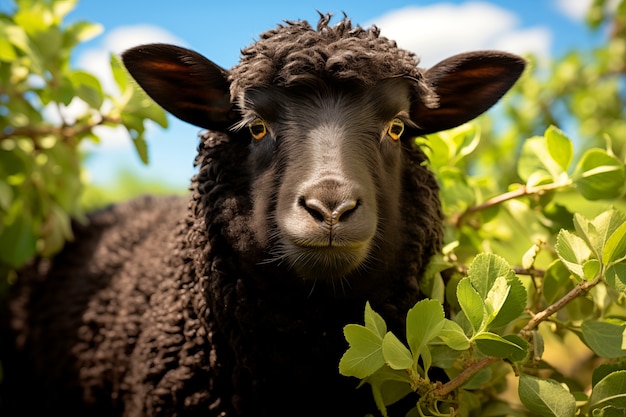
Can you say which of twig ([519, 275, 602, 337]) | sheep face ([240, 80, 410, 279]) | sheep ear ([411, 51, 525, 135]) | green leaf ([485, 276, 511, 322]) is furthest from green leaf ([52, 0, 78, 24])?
twig ([519, 275, 602, 337])

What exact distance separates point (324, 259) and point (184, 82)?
1251 mm

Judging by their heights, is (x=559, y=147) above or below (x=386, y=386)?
above

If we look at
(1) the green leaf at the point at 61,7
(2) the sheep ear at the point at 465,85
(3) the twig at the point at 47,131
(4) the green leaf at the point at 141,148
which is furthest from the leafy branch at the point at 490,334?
(1) the green leaf at the point at 61,7

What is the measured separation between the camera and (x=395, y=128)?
3.06 meters

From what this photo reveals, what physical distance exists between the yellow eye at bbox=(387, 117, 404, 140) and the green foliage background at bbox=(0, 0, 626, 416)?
1.52 ft

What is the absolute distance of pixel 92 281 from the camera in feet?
14.9

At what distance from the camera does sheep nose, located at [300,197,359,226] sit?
2.37 meters

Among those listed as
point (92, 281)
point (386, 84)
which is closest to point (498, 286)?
point (386, 84)

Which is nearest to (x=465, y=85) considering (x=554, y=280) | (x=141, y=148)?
(x=554, y=280)

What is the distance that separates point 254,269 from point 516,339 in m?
1.21

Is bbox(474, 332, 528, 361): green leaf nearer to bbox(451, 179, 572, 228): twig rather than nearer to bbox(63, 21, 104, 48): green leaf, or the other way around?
bbox(451, 179, 572, 228): twig

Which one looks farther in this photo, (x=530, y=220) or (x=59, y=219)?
(x=59, y=219)

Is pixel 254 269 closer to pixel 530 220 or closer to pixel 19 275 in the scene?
pixel 530 220

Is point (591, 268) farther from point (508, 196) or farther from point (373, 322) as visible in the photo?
point (508, 196)
